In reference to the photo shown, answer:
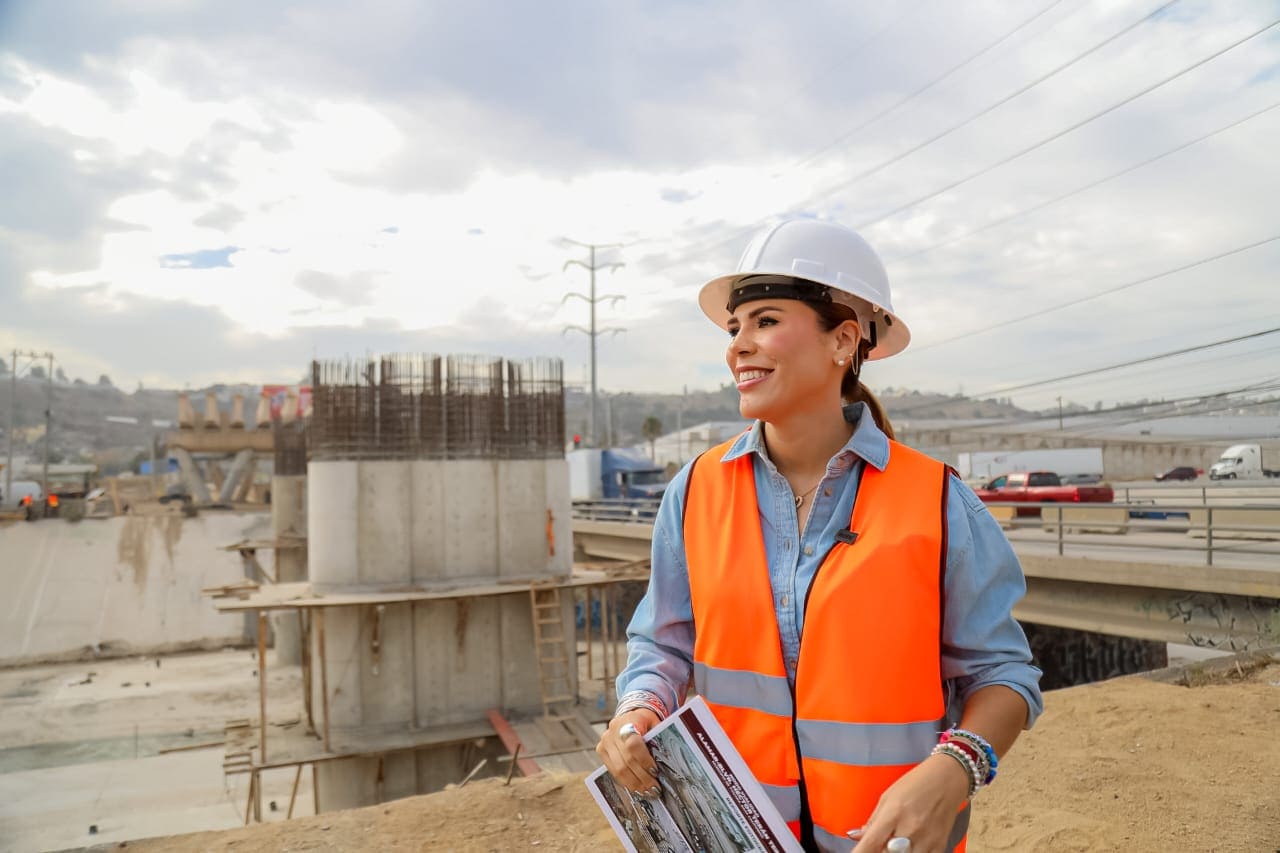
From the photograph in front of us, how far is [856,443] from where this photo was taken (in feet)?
5.98

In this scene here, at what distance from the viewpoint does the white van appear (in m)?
31.9

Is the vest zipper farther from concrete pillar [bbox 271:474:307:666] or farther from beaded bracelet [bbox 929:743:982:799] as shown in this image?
concrete pillar [bbox 271:474:307:666]

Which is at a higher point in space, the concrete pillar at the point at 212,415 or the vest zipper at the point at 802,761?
the concrete pillar at the point at 212,415

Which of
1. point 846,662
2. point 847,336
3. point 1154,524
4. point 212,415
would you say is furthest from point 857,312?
point 212,415

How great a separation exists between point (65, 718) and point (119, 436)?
464ft

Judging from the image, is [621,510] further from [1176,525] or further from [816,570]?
[816,570]

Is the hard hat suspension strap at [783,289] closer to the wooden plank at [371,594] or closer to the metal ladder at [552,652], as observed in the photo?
the wooden plank at [371,594]

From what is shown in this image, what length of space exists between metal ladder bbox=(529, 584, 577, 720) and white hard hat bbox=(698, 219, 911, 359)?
14.2 metres

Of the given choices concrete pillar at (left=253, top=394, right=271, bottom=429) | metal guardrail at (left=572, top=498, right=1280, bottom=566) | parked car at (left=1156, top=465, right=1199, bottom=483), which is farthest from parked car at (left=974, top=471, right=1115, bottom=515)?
concrete pillar at (left=253, top=394, right=271, bottom=429)

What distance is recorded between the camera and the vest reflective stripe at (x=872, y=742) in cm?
160

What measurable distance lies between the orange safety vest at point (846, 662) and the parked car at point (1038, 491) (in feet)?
60.7

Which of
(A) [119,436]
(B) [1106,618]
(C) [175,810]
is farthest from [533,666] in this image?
(A) [119,436]

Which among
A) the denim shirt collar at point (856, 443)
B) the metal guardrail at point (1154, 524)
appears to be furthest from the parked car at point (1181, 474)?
the denim shirt collar at point (856, 443)

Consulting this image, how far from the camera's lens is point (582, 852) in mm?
4391
